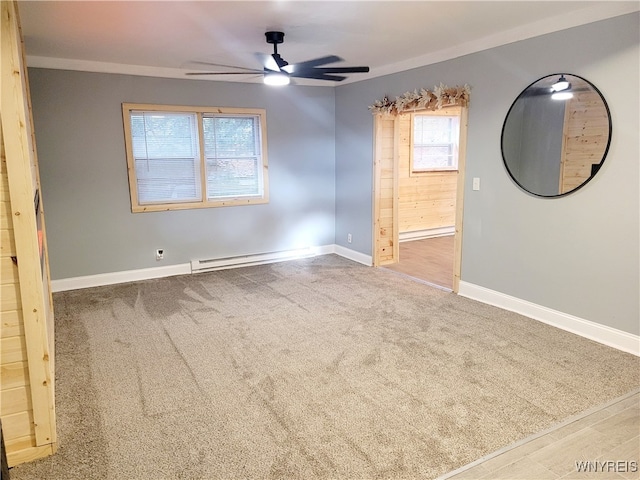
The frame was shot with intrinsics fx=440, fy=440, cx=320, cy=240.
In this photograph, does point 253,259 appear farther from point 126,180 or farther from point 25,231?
point 25,231

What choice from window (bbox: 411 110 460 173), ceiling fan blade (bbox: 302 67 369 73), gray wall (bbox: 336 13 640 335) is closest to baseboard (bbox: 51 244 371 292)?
gray wall (bbox: 336 13 640 335)

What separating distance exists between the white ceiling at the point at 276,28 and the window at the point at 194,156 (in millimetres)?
645

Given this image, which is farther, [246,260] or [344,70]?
[246,260]

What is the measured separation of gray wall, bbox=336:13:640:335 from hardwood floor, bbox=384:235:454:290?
77cm

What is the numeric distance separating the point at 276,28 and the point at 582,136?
2504 mm

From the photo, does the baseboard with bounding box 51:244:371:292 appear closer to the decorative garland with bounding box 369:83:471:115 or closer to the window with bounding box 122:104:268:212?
the window with bounding box 122:104:268:212

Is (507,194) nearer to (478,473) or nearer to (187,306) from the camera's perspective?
(478,473)

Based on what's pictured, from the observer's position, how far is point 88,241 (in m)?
4.88

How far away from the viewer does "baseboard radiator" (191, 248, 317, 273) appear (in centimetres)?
551

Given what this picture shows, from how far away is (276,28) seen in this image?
11.3 ft

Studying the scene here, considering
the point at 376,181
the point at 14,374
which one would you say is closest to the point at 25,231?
the point at 14,374

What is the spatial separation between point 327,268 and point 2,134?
411 cm

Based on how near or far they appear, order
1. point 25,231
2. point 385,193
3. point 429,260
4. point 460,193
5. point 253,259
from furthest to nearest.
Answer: point 429,260 < point 253,259 < point 385,193 < point 460,193 < point 25,231

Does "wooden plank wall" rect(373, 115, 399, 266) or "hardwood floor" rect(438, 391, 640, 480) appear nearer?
"hardwood floor" rect(438, 391, 640, 480)
